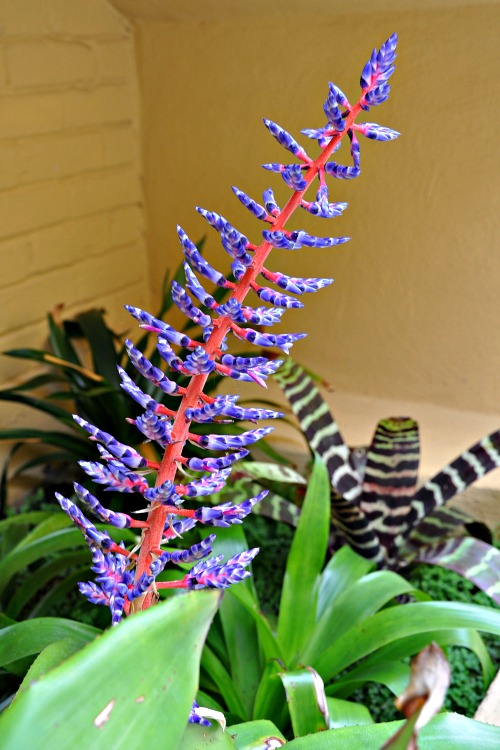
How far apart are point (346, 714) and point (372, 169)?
123 cm

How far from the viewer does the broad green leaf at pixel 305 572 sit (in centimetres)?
124

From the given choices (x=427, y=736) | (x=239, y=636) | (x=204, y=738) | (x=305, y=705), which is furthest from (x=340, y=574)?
(x=204, y=738)

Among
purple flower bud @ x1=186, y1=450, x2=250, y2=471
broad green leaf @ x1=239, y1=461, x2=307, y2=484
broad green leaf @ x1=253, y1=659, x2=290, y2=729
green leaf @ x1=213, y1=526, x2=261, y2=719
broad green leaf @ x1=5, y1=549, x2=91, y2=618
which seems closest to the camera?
purple flower bud @ x1=186, y1=450, x2=250, y2=471

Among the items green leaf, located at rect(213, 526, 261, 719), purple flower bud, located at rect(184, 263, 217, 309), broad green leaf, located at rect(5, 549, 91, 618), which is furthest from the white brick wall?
purple flower bud, located at rect(184, 263, 217, 309)

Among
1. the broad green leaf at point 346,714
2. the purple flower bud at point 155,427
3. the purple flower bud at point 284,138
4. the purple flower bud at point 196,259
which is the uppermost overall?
the purple flower bud at point 284,138

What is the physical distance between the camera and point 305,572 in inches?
50.3

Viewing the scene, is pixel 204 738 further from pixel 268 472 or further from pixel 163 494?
pixel 268 472

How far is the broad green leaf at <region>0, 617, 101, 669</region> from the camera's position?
3.22ft

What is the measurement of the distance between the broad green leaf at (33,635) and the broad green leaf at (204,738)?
0.44m

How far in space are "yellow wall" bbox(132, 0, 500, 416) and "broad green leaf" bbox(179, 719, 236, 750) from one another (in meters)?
1.43

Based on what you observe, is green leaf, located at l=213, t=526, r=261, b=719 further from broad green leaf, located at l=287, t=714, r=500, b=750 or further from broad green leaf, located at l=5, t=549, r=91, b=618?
broad green leaf, located at l=287, t=714, r=500, b=750

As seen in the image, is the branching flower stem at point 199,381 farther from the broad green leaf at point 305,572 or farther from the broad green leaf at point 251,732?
the broad green leaf at point 305,572

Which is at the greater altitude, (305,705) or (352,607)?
(352,607)

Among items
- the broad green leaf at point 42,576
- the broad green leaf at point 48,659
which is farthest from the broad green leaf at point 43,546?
the broad green leaf at point 48,659
